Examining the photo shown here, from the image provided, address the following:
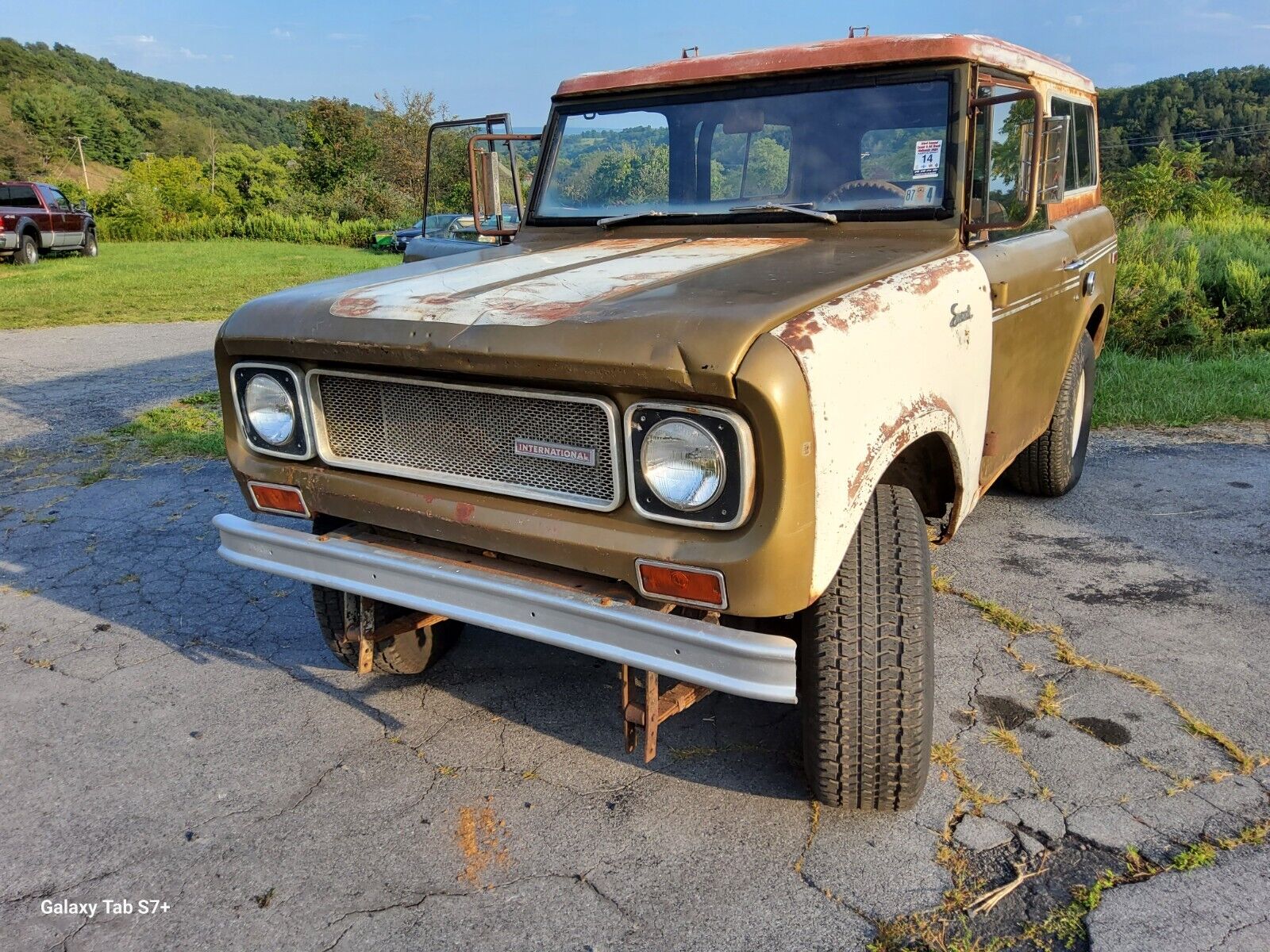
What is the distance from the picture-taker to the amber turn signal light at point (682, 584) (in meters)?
2.14

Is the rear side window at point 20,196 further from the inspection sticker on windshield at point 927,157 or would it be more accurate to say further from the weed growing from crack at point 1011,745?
the weed growing from crack at point 1011,745

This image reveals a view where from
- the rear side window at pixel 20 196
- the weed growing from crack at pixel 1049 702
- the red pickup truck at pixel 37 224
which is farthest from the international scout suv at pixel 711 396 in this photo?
the rear side window at pixel 20 196

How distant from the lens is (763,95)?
3.53m

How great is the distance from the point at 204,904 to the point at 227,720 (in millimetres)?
913

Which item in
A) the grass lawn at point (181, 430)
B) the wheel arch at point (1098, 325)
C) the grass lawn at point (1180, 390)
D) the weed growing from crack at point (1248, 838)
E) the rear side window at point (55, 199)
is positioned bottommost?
the weed growing from crack at point (1248, 838)

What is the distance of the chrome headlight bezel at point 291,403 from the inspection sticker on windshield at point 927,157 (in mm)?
2067

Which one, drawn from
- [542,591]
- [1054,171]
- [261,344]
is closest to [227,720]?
[261,344]

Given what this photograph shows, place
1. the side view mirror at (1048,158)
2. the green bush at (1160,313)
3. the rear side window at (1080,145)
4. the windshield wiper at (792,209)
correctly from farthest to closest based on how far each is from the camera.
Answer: the green bush at (1160,313) < the rear side window at (1080,145) < the windshield wiper at (792,209) < the side view mirror at (1048,158)

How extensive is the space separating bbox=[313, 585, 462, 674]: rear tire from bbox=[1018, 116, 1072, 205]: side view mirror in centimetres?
242

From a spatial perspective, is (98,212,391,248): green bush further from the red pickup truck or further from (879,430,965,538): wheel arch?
(879,430,965,538): wheel arch

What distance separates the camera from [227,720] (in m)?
3.19

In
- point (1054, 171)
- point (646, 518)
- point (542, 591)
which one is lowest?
point (542, 591)

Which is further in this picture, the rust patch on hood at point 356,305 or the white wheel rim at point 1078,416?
the white wheel rim at point 1078,416

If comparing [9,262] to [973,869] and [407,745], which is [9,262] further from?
[973,869]
